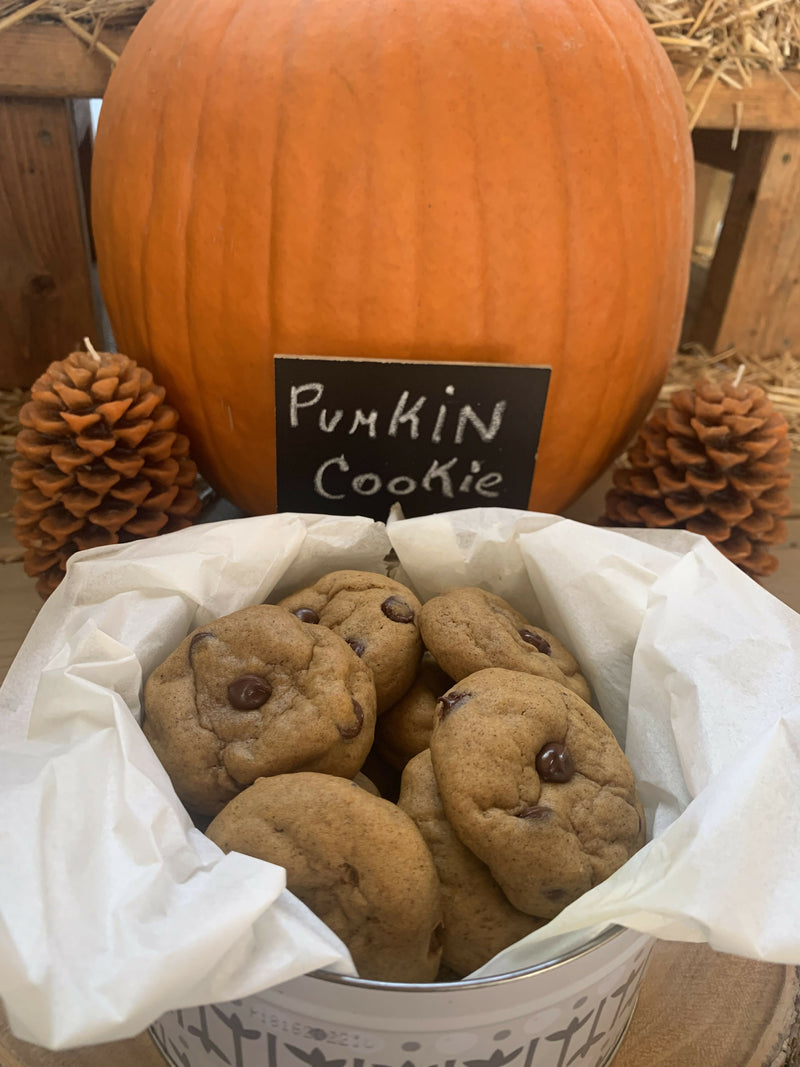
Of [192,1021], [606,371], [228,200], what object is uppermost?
[228,200]

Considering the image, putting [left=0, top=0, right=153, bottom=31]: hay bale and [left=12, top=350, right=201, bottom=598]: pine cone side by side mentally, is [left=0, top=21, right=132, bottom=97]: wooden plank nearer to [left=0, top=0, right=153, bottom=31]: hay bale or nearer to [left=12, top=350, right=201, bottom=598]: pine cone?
[left=0, top=0, right=153, bottom=31]: hay bale

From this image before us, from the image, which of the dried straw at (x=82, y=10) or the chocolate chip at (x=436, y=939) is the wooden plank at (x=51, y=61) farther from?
the chocolate chip at (x=436, y=939)

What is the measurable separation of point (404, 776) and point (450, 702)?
7cm

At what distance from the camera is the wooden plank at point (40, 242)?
43.3 inches

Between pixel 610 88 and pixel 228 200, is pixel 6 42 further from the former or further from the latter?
pixel 610 88

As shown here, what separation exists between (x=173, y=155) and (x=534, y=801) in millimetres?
646

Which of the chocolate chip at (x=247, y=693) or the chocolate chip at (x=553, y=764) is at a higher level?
the chocolate chip at (x=247, y=693)

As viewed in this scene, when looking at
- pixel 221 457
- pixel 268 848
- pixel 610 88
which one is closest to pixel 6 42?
pixel 221 457

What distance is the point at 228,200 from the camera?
0.79 m

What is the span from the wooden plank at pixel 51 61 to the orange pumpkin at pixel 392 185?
0.16 meters

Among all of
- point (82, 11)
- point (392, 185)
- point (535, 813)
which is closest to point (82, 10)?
point (82, 11)

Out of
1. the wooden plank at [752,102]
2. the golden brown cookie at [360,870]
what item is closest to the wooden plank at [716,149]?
the wooden plank at [752,102]

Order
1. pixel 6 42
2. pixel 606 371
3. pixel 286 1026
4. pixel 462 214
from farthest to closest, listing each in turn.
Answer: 1. pixel 6 42
2. pixel 606 371
3. pixel 462 214
4. pixel 286 1026

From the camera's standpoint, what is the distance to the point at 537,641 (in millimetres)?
669
